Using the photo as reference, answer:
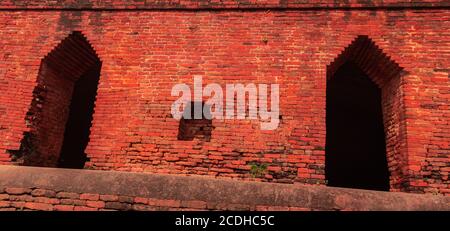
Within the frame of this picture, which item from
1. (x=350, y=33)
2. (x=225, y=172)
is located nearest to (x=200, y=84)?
(x=225, y=172)

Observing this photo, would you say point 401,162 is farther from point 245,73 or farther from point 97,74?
point 97,74

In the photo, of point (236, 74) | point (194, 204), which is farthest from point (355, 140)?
point (194, 204)

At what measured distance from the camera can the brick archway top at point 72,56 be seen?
6.00 metres

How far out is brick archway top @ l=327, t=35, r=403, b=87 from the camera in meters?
5.32

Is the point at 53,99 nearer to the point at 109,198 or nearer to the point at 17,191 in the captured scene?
the point at 17,191

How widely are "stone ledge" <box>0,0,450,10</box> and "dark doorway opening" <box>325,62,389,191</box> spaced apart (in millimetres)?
2364

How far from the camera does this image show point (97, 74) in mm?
7598

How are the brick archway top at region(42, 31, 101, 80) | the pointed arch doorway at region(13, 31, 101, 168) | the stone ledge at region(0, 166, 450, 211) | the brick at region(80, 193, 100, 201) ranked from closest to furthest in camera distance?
the stone ledge at region(0, 166, 450, 211) < the brick at region(80, 193, 100, 201) < the pointed arch doorway at region(13, 31, 101, 168) < the brick archway top at region(42, 31, 101, 80)

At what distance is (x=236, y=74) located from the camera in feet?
17.7

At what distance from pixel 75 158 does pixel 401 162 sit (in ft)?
24.9

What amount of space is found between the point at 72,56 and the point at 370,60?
17.9ft

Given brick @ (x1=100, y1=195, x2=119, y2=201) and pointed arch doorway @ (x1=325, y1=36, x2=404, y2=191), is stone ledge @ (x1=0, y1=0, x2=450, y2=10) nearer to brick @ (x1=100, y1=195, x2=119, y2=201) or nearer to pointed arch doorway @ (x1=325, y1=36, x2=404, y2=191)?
pointed arch doorway @ (x1=325, y1=36, x2=404, y2=191)

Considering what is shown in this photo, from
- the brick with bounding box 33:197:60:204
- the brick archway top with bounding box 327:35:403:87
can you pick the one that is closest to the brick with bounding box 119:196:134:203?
the brick with bounding box 33:197:60:204

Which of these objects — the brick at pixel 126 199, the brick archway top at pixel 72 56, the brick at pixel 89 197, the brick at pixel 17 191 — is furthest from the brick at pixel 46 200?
the brick archway top at pixel 72 56
